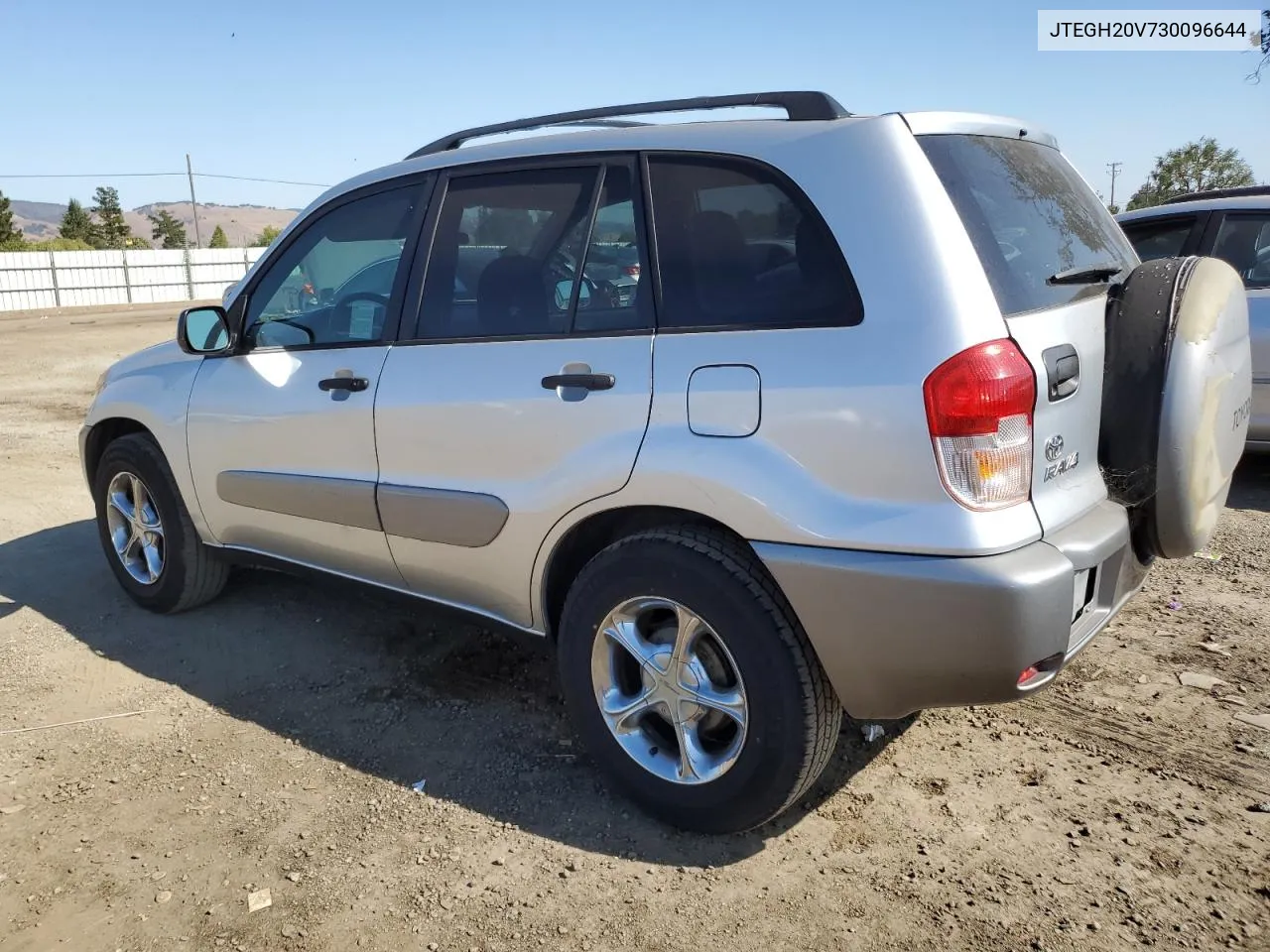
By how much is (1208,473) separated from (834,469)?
3.77 feet

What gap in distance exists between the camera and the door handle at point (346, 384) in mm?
3367

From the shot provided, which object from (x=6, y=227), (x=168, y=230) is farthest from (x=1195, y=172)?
(x=168, y=230)

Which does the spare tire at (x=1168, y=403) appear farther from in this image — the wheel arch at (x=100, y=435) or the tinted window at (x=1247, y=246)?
the wheel arch at (x=100, y=435)

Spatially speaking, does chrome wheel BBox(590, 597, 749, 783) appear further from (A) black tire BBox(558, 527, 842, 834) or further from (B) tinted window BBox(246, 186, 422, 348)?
(B) tinted window BBox(246, 186, 422, 348)

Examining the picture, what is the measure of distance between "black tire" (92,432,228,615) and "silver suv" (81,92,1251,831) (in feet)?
3.83

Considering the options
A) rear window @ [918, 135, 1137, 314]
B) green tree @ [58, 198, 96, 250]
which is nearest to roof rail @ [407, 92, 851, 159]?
rear window @ [918, 135, 1137, 314]

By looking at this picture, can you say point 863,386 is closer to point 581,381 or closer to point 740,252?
point 740,252

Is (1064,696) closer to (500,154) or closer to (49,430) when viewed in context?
(500,154)

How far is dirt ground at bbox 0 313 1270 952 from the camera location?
Result: 2.43 metres

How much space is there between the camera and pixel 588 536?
2998 millimetres

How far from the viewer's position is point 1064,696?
3.48 m

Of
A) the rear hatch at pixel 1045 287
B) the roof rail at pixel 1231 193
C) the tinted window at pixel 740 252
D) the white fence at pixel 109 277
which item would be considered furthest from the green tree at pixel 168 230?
the rear hatch at pixel 1045 287

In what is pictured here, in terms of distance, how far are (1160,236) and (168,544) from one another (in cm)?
A: 600

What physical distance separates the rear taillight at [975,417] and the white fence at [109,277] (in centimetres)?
3411
